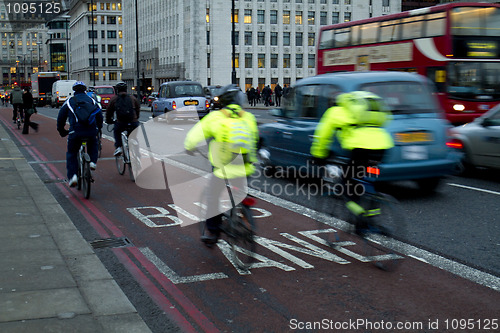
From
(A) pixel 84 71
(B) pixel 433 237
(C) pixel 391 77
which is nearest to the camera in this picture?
(B) pixel 433 237

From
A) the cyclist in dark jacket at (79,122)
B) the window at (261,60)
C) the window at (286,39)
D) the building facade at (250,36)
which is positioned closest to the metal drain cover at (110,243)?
the cyclist in dark jacket at (79,122)

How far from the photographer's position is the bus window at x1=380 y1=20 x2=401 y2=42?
19891 millimetres

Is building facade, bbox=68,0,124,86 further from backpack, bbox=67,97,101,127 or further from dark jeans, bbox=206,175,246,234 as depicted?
dark jeans, bbox=206,175,246,234

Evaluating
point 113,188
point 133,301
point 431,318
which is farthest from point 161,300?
point 113,188

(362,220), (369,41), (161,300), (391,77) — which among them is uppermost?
(369,41)

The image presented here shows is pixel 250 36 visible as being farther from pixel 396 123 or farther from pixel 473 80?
pixel 396 123

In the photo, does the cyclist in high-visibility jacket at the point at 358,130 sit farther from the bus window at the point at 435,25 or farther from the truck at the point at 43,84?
the truck at the point at 43,84

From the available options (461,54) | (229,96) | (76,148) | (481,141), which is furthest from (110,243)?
(461,54)

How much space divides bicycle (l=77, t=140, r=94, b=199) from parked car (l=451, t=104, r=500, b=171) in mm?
6972

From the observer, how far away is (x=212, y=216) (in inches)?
239

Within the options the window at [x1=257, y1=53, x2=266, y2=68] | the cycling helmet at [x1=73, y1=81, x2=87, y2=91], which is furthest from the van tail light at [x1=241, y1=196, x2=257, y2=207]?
the window at [x1=257, y1=53, x2=266, y2=68]

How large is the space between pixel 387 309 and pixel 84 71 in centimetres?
14380

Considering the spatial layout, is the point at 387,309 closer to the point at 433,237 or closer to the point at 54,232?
the point at 433,237

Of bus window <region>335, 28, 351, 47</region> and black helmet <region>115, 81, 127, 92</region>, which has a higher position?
bus window <region>335, 28, 351, 47</region>
